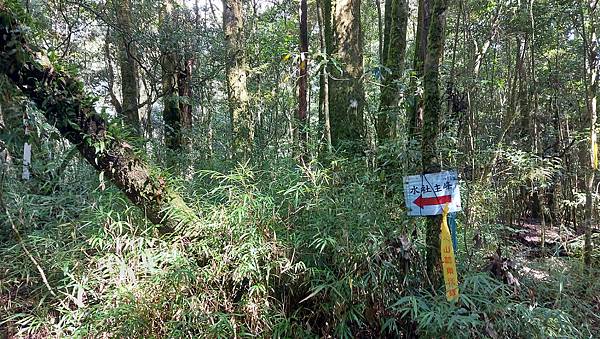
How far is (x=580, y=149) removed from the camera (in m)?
8.53

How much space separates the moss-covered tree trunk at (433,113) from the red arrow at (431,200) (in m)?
0.15

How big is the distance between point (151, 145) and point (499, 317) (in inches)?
164

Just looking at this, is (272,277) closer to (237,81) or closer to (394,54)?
(237,81)

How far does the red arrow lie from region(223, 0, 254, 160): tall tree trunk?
2346mm

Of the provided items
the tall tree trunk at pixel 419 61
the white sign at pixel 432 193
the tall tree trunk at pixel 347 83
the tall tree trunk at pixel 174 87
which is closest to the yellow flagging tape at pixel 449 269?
the white sign at pixel 432 193

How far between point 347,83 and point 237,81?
1309mm

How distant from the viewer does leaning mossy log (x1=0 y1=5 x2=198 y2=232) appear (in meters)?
2.57

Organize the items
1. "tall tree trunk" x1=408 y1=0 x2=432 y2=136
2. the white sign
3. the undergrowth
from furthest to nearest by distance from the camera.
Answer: "tall tree trunk" x1=408 y1=0 x2=432 y2=136 → the undergrowth → the white sign

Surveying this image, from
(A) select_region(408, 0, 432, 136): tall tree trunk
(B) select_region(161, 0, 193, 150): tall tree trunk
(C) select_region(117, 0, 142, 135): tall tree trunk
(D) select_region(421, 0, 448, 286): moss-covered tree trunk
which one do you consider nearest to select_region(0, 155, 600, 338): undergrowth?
(D) select_region(421, 0, 448, 286): moss-covered tree trunk

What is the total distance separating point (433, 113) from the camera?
238 centimetres

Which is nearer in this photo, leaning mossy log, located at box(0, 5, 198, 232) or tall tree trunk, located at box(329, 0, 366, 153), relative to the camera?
leaning mossy log, located at box(0, 5, 198, 232)

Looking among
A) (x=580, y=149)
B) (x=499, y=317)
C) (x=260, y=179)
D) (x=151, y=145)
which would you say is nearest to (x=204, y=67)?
(x=151, y=145)

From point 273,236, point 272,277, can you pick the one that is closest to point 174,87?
point 273,236

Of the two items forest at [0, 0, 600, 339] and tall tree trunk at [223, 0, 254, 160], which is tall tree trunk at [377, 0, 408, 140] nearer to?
forest at [0, 0, 600, 339]
